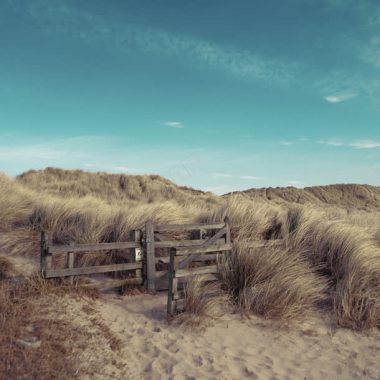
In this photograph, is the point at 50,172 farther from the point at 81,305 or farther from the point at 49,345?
the point at 49,345

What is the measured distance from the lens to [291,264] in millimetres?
8906

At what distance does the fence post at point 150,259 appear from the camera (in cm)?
885

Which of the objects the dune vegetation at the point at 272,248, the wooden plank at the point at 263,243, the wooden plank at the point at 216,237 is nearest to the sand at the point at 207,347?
the dune vegetation at the point at 272,248

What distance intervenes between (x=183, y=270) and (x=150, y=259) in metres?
1.39

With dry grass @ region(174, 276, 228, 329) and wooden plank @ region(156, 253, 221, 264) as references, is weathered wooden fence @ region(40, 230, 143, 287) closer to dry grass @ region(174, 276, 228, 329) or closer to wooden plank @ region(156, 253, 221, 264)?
wooden plank @ region(156, 253, 221, 264)

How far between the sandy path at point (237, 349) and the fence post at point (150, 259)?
850 millimetres

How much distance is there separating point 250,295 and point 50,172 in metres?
23.4

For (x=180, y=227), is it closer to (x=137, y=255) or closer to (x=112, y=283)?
(x=137, y=255)

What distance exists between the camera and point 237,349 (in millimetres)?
6656

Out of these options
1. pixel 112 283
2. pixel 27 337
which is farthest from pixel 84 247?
pixel 27 337

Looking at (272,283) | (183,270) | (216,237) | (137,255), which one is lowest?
(272,283)

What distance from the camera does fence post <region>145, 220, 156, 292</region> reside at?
8852 mm

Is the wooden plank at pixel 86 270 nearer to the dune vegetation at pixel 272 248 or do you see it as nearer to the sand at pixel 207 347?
the sand at pixel 207 347

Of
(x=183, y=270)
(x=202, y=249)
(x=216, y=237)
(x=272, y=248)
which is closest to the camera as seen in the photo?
(x=183, y=270)
